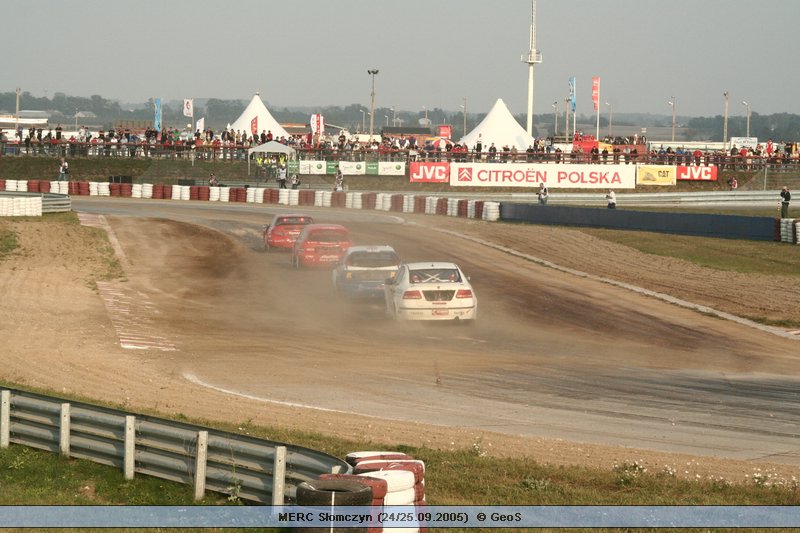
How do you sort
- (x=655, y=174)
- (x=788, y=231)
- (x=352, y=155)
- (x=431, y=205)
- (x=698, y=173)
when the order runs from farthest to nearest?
1. (x=698, y=173)
2. (x=352, y=155)
3. (x=655, y=174)
4. (x=431, y=205)
5. (x=788, y=231)

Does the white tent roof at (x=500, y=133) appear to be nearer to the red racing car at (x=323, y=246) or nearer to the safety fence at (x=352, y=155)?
the safety fence at (x=352, y=155)

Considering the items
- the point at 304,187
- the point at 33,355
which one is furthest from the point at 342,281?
the point at 304,187

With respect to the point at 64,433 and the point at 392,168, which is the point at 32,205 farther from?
the point at 64,433

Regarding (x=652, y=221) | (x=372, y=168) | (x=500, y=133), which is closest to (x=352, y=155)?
(x=372, y=168)

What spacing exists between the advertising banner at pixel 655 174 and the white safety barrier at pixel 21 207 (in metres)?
35.2

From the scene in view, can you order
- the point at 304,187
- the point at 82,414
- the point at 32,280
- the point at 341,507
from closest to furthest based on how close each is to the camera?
the point at 341,507 < the point at 82,414 < the point at 32,280 < the point at 304,187

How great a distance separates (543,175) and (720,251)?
2803 centimetres

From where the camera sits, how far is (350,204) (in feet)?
172

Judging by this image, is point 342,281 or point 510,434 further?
point 342,281

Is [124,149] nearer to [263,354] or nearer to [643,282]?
[643,282]

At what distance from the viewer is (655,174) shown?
6162cm

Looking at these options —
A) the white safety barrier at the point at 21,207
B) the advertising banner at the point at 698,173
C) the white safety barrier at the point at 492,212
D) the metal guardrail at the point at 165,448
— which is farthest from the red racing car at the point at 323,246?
the advertising banner at the point at 698,173

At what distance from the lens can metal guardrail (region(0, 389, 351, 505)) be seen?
8.70 meters

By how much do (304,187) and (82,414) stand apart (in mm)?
49059
